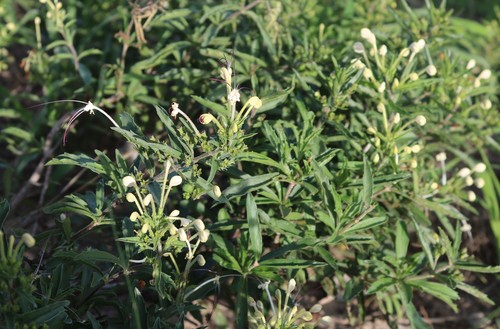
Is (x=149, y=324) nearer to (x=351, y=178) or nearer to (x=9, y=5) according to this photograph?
(x=351, y=178)

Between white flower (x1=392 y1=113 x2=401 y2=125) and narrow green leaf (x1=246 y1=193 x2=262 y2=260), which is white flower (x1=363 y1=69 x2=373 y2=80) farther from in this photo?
narrow green leaf (x1=246 y1=193 x2=262 y2=260)

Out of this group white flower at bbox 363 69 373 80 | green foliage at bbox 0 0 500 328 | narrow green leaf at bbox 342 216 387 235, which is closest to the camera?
green foliage at bbox 0 0 500 328

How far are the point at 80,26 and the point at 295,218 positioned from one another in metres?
1.88

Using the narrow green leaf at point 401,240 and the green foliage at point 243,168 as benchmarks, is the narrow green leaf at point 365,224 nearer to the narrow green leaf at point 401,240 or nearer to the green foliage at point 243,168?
the green foliage at point 243,168

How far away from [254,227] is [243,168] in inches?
16.4

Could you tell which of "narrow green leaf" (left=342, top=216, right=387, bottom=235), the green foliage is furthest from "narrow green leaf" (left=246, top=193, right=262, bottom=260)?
"narrow green leaf" (left=342, top=216, right=387, bottom=235)

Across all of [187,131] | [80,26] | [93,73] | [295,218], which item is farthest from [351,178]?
[80,26]

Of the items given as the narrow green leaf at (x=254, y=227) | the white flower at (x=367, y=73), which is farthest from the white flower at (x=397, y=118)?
the narrow green leaf at (x=254, y=227)

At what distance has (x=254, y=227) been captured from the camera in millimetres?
2168

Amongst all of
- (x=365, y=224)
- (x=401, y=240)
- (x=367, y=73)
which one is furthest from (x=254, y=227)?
(x=367, y=73)

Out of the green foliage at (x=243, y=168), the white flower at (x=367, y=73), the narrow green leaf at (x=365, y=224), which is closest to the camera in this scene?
the green foliage at (x=243, y=168)

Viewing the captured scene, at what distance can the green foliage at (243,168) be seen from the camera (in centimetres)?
205

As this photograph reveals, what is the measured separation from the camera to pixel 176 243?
2.00 m

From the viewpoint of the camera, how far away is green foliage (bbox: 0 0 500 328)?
2051mm
